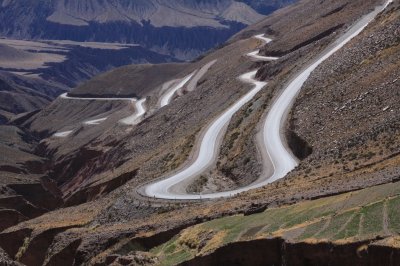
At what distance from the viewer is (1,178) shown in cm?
8275

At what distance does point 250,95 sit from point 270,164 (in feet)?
109

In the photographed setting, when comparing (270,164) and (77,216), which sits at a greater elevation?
(270,164)

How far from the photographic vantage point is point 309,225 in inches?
945

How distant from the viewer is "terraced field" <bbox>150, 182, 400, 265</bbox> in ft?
70.7

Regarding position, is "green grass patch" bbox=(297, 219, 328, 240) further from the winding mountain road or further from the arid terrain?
the winding mountain road

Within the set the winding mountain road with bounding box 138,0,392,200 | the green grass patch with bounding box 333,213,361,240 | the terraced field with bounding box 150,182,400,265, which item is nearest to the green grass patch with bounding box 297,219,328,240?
the terraced field with bounding box 150,182,400,265

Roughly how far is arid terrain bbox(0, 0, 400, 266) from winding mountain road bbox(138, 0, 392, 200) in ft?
2.59

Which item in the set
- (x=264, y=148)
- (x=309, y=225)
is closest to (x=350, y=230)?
(x=309, y=225)

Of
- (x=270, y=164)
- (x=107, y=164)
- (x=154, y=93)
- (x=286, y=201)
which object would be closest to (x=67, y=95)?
(x=154, y=93)

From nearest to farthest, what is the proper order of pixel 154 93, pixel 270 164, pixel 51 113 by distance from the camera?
Answer: pixel 270 164
pixel 154 93
pixel 51 113

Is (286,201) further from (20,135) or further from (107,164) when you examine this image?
(20,135)

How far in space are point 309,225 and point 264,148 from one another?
29.2 metres

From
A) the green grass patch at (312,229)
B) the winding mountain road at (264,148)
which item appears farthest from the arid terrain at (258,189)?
the winding mountain road at (264,148)

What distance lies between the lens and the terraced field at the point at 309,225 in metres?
21.5
